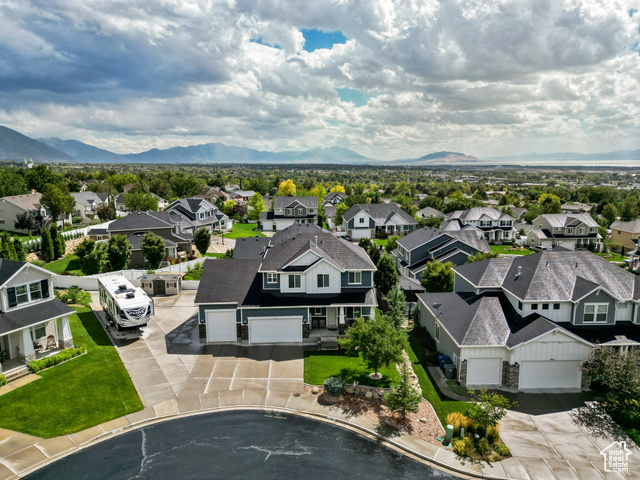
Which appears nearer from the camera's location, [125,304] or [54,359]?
[54,359]

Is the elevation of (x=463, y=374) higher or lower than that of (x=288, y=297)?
lower

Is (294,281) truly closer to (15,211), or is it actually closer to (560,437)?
(560,437)

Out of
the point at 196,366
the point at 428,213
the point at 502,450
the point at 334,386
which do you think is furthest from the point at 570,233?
the point at 196,366

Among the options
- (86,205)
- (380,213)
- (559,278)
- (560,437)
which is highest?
(86,205)

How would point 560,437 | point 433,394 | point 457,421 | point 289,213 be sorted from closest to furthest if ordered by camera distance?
point 560,437 < point 457,421 < point 433,394 < point 289,213

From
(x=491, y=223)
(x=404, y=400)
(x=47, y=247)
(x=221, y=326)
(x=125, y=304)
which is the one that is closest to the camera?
(x=404, y=400)

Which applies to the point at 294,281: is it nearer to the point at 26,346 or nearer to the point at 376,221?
the point at 26,346

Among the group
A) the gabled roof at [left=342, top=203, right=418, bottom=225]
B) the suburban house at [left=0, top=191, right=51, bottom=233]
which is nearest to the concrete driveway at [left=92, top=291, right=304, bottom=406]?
the suburban house at [left=0, top=191, right=51, bottom=233]
